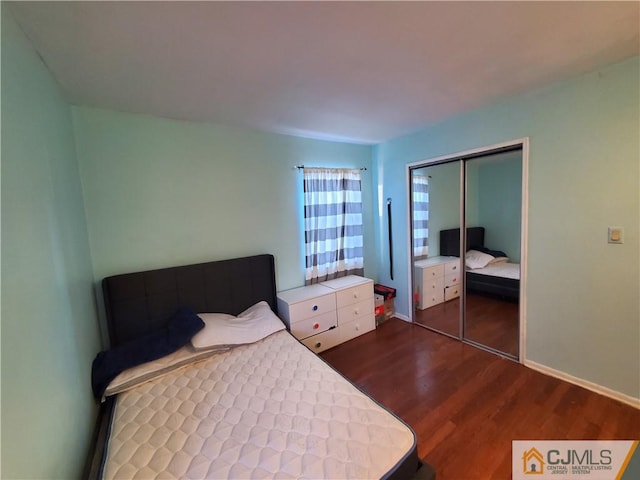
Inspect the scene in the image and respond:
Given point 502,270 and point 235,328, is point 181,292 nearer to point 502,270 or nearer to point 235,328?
point 235,328

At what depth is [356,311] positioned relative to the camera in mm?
2969

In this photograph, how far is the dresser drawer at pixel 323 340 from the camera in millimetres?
2631

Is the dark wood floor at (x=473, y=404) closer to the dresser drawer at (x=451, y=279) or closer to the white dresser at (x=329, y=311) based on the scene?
the white dresser at (x=329, y=311)

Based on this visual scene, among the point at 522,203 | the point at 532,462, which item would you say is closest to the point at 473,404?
the point at 532,462

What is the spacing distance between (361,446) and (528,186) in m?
2.28

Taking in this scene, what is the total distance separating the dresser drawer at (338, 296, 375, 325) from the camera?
2.85 meters

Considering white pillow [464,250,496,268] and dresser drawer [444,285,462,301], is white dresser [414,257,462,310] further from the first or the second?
white pillow [464,250,496,268]

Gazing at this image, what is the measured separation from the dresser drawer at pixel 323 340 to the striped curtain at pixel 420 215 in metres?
1.37

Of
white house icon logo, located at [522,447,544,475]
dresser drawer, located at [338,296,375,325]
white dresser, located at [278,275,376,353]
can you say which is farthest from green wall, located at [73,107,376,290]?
white house icon logo, located at [522,447,544,475]

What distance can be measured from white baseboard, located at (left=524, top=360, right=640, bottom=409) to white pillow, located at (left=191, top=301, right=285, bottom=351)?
222cm

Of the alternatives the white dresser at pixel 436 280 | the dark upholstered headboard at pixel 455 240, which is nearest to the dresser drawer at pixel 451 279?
the white dresser at pixel 436 280

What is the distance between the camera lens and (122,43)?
1270mm

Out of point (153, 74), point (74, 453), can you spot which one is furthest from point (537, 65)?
point (74, 453)

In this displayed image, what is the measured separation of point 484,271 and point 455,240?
0.42 meters
